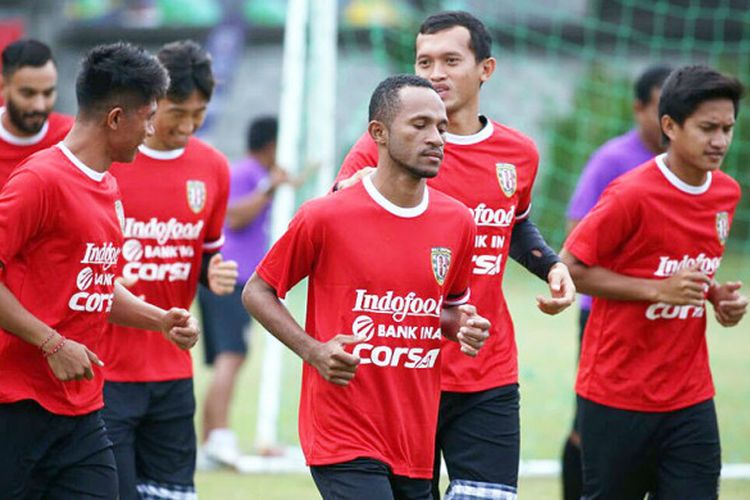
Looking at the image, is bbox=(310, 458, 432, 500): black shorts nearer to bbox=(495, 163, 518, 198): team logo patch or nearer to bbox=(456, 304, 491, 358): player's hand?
bbox=(456, 304, 491, 358): player's hand

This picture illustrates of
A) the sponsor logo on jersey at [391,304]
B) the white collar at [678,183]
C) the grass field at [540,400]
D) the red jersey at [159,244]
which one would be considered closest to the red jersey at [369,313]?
the sponsor logo on jersey at [391,304]

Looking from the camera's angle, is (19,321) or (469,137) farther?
(469,137)

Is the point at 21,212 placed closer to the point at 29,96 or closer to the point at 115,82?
the point at 115,82

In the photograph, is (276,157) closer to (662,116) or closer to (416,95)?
(662,116)

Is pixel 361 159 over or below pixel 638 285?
over

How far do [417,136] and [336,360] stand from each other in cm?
85

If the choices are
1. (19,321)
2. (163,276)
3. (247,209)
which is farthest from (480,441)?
(247,209)

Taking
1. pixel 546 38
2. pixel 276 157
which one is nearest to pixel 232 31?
pixel 546 38

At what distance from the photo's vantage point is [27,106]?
645cm

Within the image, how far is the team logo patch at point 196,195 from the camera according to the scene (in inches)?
239

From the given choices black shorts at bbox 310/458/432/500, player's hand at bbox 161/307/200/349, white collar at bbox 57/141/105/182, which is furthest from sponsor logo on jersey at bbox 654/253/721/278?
white collar at bbox 57/141/105/182

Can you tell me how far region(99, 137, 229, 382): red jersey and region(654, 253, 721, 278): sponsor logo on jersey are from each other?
2011 millimetres

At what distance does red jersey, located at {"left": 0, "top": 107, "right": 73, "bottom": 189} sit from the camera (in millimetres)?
6312

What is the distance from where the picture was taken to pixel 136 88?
484 centimetres
